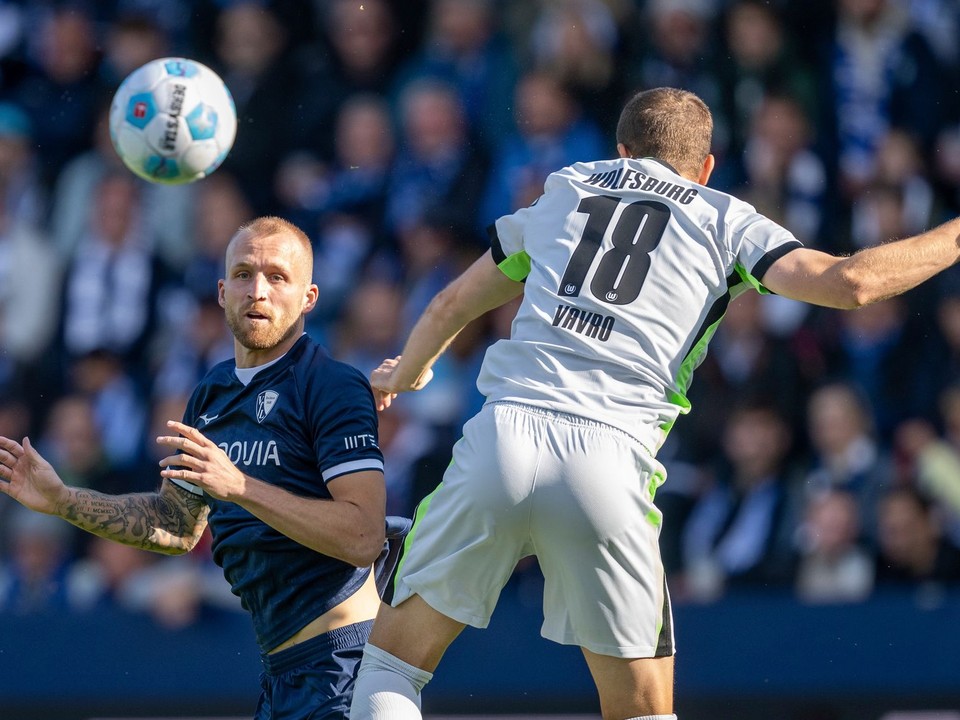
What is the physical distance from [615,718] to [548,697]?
3926 mm

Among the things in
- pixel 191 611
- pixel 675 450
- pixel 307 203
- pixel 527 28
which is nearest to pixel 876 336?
pixel 675 450

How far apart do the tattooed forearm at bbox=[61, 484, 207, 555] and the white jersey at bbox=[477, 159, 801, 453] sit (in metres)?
1.20

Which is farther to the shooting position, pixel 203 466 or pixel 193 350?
pixel 193 350

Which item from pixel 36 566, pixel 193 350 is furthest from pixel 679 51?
pixel 36 566

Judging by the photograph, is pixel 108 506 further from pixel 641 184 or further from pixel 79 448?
pixel 79 448

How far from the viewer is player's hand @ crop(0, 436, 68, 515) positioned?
427 cm

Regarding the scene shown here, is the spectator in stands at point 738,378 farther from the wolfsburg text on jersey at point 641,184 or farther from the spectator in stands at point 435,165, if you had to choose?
the wolfsburg text on jersey at point 641,184

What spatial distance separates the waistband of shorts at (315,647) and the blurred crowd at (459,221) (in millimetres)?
4024

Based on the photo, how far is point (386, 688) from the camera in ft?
12.6

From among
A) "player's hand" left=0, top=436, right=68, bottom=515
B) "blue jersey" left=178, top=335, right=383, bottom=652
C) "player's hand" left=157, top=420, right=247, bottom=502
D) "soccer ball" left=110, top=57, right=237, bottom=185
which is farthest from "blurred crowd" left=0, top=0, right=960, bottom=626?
"player's hand" left=157, top=420, right=247, bottom=502

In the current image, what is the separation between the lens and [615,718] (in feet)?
12.8

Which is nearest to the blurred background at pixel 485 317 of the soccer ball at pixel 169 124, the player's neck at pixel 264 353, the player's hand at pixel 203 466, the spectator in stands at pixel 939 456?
the spectator in stands at pixel 939 456

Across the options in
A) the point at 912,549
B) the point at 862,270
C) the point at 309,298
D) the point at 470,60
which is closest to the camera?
the point at 862,270

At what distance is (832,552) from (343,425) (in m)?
4.83
